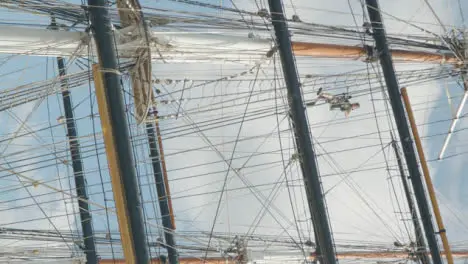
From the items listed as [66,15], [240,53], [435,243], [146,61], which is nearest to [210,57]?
[240,53]

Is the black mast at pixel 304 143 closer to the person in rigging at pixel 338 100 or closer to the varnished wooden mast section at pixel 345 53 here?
Result: the varnished wooden mast section at pixel 345 53

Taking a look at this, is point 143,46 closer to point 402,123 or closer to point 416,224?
point 402,123

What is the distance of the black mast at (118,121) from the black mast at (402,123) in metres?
6.35

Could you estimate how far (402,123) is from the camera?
1338 centimetres

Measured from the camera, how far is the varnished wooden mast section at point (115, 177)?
26.5ft

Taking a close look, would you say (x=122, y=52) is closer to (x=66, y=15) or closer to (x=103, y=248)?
(x=66, y=15)

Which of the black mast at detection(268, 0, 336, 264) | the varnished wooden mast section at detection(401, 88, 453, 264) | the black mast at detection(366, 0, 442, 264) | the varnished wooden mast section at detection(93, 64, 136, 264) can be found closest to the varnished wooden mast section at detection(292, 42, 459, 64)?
the black mast at detection(366, 0, 442, 264)

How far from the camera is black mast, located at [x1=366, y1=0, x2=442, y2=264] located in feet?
41.5

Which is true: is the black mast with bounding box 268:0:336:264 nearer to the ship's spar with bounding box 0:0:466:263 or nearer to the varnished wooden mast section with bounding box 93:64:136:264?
the ship's spar with bounding box 0:0:466:263

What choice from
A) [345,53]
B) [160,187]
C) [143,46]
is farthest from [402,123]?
[160,187]

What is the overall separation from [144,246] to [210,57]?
5290 mm

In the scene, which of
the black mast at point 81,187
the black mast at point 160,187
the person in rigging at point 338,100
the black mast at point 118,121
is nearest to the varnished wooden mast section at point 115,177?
the black mast at point 118,121

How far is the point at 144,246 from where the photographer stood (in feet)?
26.5

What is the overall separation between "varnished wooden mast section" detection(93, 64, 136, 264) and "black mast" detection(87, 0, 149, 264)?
1.4 inches
